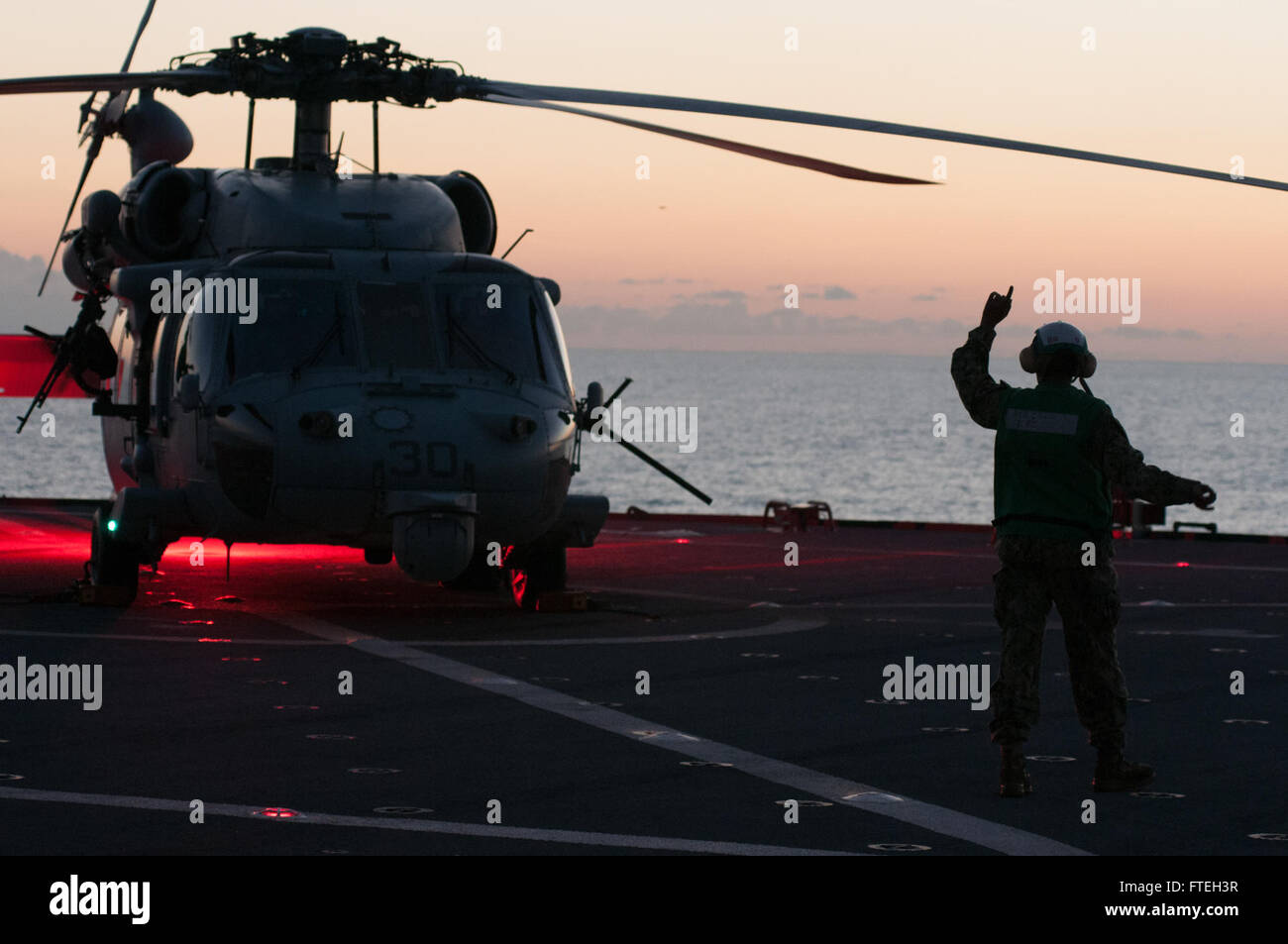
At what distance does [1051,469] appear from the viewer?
9102mm

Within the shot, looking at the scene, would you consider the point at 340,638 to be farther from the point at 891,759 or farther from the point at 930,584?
the point at 930,584

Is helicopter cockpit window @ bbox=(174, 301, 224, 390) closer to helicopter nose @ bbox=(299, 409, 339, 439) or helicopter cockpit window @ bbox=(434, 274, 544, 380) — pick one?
helicopter nose @ bbox=(299, 409, 339, 439)

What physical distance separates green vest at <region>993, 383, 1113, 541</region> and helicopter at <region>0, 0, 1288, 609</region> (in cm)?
405

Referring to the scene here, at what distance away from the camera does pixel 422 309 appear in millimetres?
16359

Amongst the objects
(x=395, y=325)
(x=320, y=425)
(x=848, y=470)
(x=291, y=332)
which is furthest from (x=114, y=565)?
(x=848, y=470)

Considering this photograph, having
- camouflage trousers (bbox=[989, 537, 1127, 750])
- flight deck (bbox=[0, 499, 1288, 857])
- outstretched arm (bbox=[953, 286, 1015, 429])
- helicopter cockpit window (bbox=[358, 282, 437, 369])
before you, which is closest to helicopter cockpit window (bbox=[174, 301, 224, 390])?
helicopter cockpit window (bbox=[358, 282, 437, 369])

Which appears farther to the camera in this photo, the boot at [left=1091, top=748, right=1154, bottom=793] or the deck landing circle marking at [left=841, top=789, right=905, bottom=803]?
the boot at [left=1091, top=748, right=1154, bottom=793]

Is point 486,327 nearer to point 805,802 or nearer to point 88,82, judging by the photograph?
point 88,82

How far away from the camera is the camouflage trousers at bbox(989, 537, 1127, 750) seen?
9000 mm

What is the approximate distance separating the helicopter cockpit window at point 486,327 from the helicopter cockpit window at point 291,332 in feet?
2.72

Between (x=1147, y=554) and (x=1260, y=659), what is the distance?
36.4ft

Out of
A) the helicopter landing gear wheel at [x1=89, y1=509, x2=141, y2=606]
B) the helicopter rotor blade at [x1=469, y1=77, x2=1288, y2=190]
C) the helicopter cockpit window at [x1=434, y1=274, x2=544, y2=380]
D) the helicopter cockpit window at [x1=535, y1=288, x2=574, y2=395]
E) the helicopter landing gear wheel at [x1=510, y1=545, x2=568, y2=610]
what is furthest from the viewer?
the helicopter landing gear wheel at [x1=510, y1=545, x2=568, y2=610]
